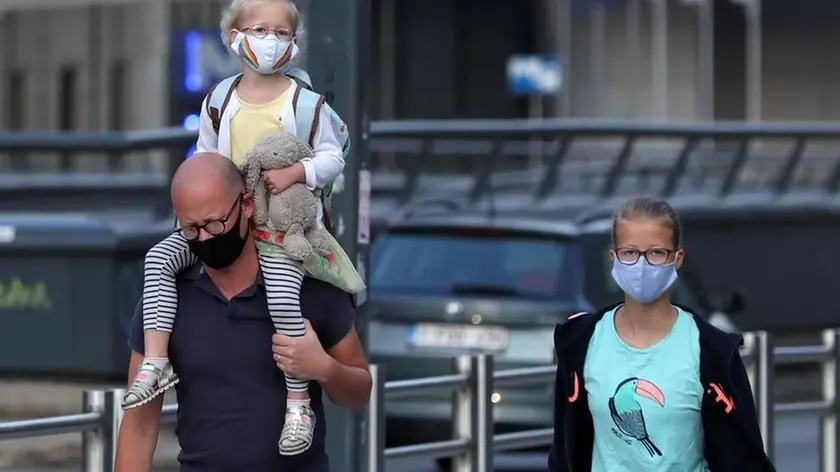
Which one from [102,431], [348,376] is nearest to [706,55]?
[102,431]

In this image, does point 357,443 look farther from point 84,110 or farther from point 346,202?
point 84,110

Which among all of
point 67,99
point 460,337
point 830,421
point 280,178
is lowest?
point 830,421

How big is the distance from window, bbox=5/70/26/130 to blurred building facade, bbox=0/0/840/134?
23 mm

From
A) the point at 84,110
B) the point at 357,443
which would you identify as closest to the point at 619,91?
the point at 84,110

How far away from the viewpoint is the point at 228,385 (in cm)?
395

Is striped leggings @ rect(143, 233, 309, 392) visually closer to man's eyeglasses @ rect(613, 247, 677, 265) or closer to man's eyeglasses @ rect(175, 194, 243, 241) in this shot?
man's eyeglasses @ rect(175, 194, 243, 241)

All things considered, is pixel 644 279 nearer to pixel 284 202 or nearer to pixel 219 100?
pixel 284 202

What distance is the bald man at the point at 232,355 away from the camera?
12.7 ft

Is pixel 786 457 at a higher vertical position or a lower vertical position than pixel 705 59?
lower

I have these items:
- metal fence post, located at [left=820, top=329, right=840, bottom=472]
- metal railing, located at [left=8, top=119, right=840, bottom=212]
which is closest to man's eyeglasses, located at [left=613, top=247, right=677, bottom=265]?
metal fence post, located at [left=820, top=329, right=840, bottom=472]

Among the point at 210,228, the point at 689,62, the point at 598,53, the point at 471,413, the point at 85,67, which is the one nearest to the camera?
the point at 210,228

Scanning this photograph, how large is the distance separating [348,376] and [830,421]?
6093mm

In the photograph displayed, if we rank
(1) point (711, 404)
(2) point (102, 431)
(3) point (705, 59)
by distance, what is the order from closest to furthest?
(1) point (711, 404) → (2) point (102, 431) → (3) point (705, 59)

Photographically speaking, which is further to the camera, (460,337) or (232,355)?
(460,337)
